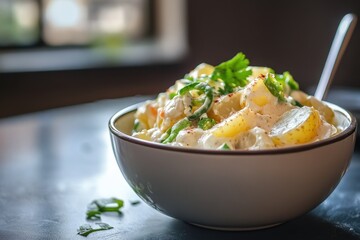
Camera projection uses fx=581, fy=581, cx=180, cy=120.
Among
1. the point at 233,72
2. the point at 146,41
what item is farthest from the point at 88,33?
the point at 233,72

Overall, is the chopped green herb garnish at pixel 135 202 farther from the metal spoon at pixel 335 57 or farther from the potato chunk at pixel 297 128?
the metal spoon at pixel 335 57

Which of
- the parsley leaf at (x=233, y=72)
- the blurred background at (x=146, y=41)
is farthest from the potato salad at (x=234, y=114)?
the blurred background at (x=146, y=41)

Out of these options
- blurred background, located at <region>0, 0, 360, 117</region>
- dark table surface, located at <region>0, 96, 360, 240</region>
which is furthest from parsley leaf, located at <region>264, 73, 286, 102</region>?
blurred background, located at <region>0, 0, 360, 117</region>

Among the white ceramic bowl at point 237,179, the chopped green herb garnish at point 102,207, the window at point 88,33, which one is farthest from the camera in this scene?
the window at point 88,33

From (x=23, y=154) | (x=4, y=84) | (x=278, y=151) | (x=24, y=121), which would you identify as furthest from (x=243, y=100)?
(x=4, y=84)

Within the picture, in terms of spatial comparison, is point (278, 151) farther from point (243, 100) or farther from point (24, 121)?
point (24, 121)
